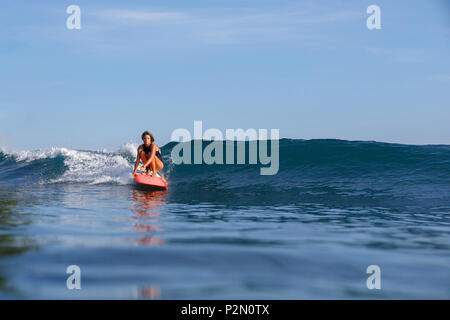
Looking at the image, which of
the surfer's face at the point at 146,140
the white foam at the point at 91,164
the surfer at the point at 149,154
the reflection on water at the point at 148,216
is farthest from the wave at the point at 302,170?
the reflection on water at the point at 148,216

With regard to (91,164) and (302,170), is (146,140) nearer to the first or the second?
(302,170)

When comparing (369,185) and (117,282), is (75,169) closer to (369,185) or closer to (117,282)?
(369,185)

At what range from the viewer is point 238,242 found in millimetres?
5250

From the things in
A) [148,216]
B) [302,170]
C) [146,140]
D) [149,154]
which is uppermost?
[146,140]

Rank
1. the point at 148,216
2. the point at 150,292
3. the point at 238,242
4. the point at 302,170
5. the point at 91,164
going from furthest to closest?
1. the point at 91,164
2. the point at 302,170
3. the point at 148,216
4. the point at 238,242
5. the point at 150,292

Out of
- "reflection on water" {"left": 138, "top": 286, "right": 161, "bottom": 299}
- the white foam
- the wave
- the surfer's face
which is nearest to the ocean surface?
"reflection on water" {"left": 138, "top": 286, "right": 161, "bottom": 299}

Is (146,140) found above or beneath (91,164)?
above

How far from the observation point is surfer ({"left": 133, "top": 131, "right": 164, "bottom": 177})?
42.4 feet

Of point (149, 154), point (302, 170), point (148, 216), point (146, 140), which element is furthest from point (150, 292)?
point (302, 170)

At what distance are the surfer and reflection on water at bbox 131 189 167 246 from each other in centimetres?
197

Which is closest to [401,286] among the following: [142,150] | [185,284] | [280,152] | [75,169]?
[185,284]

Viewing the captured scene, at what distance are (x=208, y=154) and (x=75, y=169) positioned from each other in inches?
236

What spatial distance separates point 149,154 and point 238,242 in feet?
27.1
